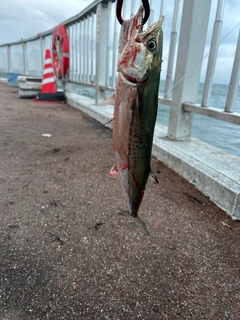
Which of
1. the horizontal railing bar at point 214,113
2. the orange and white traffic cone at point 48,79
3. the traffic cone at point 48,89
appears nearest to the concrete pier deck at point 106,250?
the horizontal railing bar at point 214,113

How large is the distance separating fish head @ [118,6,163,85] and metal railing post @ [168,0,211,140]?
5.97ft

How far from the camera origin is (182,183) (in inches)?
95.4

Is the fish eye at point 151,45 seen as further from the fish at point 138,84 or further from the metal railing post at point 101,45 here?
the metal railing post at point 101,45

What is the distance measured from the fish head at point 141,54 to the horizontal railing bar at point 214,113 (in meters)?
1.61

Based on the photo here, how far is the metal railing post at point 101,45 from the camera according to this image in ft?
17.4

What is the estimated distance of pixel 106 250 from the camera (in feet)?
5.01

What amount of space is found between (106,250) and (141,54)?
1145 millimetres

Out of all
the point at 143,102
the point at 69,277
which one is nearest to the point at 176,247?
the point at 69,277

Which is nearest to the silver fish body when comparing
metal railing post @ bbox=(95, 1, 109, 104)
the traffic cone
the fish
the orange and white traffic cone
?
the fish

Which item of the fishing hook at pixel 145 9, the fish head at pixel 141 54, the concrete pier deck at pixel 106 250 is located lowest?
the concrete pier deck at pixel 106 250

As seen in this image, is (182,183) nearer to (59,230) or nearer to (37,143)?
(59,230)

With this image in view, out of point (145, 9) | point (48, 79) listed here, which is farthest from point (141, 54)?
point (48, 79)

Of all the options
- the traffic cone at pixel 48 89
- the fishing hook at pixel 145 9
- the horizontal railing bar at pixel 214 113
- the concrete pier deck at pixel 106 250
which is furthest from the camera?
the traffic cone at pixel 48 89

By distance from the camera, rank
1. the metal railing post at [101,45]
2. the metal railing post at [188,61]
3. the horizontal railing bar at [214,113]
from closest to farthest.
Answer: the horizontal railing bar at [214,113] → the metal railing post at [188,61] → the metal railing post at [101,45]
